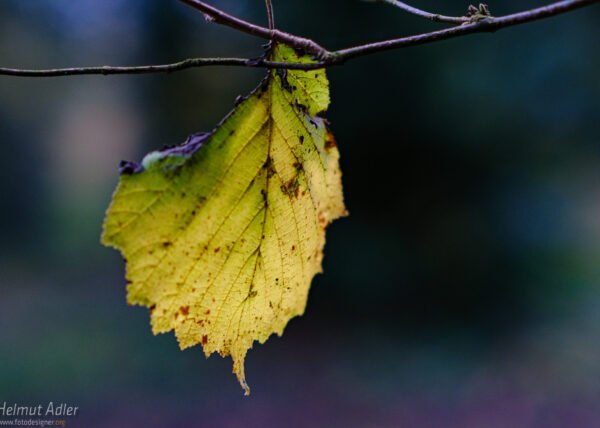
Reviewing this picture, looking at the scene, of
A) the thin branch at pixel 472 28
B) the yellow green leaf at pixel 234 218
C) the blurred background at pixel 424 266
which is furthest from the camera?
the blurred background at pixel 424 266

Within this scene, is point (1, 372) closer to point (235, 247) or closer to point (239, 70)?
point (239, 70)

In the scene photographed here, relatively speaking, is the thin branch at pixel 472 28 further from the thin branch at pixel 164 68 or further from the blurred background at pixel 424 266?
the blurred background at pixel 424 266

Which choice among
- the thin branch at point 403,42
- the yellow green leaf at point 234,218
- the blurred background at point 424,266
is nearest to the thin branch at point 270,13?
the yellow green leaf at point 234,218

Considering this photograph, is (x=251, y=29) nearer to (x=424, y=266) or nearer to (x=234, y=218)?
(x=234, y=218)

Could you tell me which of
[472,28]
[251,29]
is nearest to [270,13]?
[251,29]

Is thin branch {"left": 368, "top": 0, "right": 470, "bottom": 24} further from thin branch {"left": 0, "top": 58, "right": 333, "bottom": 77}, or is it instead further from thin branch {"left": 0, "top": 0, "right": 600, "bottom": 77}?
thin branch {"left": 0, "top": 58, "right": 333, "bottom": 77}

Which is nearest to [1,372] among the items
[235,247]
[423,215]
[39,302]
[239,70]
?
[39,302]
